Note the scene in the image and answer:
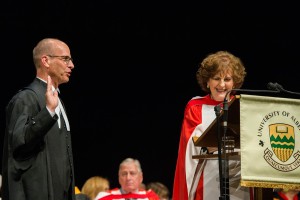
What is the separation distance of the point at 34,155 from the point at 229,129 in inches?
50.5

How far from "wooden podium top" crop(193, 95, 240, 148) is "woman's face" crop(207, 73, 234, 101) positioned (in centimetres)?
44

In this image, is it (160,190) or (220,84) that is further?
(160,190)

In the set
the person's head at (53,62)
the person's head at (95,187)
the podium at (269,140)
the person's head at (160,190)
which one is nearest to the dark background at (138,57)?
the person's head at (160,190)

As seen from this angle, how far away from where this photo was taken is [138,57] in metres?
10.2

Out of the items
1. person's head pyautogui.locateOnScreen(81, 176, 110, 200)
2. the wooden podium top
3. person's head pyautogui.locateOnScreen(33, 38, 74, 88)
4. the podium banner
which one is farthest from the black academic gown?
person's head pyautogui.locateOnScreen(81, 176, 110, 200)

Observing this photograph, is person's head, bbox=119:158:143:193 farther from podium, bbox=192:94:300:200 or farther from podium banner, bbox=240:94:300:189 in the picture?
podium banner, bbox=240:94:300:189

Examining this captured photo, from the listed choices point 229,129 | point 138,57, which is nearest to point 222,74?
point 229,129

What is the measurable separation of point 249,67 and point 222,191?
20.6 ft

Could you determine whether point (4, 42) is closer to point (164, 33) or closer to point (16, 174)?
point (164, 33)

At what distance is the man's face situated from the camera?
282 inches

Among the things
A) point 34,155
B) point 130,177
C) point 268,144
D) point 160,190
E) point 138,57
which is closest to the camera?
point 268,144

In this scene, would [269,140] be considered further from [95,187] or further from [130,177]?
[95,187]

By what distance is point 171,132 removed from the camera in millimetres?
10867

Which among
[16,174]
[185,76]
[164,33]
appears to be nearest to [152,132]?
[185,76]
